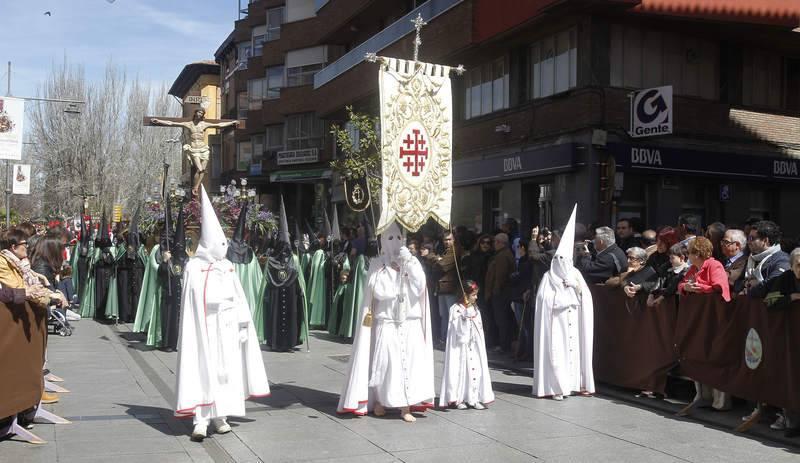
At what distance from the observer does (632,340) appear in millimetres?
9930

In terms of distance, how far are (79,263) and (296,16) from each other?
23136mm

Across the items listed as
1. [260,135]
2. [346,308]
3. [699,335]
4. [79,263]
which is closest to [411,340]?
[699,335]

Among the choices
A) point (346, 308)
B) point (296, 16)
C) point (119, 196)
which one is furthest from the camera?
point (119, 196)

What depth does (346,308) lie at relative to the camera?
14711 mm

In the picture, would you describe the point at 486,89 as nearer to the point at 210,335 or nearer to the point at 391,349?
the point at 391,349

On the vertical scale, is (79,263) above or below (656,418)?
above

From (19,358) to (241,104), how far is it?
A: 4327cm

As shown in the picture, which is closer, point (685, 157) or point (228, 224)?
point (228, 224)

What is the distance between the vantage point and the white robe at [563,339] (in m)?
9.44

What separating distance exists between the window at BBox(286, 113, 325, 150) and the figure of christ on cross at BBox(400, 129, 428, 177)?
29.4 metres

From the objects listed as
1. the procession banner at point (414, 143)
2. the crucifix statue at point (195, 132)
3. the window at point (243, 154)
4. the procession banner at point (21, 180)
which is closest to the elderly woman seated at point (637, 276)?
the procession banner at point (414, 143)

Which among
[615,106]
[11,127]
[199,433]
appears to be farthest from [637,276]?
[11,127]

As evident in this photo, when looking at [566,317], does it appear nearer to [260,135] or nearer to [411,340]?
[411,340]

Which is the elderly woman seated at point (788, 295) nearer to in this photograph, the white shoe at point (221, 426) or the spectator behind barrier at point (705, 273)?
the spectator behind barrier at point (705, 273)
